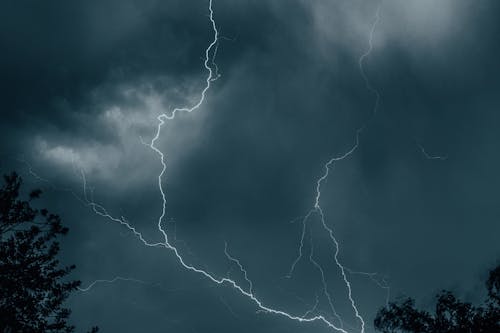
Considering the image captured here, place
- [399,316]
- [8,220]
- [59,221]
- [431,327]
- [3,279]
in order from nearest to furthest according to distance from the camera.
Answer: [3,279] < [8,220] < [59,221] < [431,327] < [399,316]

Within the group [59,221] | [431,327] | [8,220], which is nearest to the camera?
[8,220]

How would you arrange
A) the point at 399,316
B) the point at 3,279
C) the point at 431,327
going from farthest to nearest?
the point at 399,316, the point at 431,327, the point at 3,279

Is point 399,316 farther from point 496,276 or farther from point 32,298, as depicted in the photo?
point 32,298

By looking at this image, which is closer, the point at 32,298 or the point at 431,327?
the point at 32,298

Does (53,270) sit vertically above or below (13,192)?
below

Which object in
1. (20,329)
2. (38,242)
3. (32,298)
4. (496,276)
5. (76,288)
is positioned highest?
(496,276)

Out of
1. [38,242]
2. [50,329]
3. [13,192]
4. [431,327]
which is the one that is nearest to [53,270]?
[38,242]

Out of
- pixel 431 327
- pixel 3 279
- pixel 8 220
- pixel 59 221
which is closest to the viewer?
pixel 3 279

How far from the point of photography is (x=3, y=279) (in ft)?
33.0

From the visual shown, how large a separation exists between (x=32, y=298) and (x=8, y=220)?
2321 millimetres

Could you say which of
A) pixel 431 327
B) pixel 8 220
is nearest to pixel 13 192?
pixel 8 220

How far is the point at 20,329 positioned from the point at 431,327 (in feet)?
47.9

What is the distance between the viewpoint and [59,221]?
11578 mm

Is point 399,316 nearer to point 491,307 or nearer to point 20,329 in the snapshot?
point 491,307
